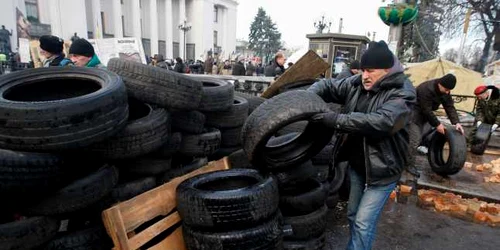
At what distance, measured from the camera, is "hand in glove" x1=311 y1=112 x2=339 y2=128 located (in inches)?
107

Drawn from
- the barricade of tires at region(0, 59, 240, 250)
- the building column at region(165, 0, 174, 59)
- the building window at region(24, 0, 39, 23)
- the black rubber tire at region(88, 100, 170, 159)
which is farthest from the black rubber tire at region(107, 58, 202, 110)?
the building column at region(165, 0, 174, 59)

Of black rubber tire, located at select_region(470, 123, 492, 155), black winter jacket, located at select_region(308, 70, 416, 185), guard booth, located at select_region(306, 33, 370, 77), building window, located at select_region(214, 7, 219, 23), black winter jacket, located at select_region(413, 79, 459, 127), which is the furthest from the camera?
building window, located at select_region(214, 7, 219, 23)

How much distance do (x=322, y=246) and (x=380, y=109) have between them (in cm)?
179

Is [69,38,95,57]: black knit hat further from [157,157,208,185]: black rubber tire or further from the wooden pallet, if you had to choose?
the wooden pallet

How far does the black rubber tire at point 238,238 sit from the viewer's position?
2.80 meters

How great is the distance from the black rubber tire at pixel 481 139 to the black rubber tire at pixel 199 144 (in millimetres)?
7030

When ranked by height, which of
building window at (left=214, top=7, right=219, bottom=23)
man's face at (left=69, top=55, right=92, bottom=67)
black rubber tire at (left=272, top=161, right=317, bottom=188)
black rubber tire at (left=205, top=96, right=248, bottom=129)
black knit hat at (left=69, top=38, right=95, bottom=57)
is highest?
building window at (left=214, top=7, right=219, bottom=23)

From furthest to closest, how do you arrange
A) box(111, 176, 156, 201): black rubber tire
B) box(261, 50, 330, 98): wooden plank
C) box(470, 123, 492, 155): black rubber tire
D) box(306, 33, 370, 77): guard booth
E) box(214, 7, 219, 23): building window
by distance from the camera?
box(214, 7, 219, 23): building window → box(306, 33, 370, 77): guard booth → box(470, 123, 492, 155): black rubber tire → box(261, 50, 330, 98): wooden plank → box(111, 176, 156, 201): black rubber tire

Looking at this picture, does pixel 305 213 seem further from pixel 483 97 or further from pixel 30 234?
pixel 483 97

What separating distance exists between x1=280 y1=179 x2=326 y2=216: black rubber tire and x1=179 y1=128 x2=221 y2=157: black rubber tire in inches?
43.9

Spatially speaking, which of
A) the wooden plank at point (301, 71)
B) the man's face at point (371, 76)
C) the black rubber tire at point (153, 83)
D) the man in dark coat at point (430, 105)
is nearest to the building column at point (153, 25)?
Answer: the wooden plank at point (301, 71)

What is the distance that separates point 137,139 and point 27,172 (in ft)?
3.08

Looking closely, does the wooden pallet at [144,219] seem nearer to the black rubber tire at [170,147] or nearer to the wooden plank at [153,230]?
the wooden plank at [153,230]

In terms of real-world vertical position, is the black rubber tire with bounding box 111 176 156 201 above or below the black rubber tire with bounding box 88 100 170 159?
below
